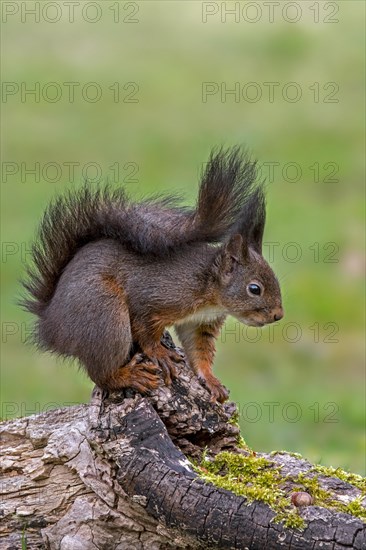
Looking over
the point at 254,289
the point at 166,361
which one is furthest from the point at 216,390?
the point at 254,289

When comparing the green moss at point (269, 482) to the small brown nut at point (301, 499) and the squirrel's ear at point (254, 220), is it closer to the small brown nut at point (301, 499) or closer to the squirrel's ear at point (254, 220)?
the small brown nut at point (301, 499)

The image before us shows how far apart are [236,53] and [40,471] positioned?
1215 centimetres

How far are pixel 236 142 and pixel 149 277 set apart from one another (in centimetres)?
823

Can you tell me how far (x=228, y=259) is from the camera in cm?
477

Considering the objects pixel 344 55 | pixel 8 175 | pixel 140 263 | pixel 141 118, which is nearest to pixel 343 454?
pixel 140 263

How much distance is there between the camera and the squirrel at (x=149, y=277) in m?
4.48

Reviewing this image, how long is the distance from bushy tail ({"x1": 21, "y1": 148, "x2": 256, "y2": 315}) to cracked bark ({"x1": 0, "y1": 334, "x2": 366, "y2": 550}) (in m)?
0.54

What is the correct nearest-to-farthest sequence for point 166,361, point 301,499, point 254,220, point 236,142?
point 301,499, point 166,361, point 254,220, point 236,142

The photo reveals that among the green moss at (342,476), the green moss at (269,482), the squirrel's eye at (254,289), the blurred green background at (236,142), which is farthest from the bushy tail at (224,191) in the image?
the blurred green background at (236,142)

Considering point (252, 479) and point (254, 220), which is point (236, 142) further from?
point (252, 479)

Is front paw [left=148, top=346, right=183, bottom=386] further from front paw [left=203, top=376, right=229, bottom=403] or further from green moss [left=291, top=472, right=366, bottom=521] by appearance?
green moss [left=291, top=472, right=366, bottom=521]

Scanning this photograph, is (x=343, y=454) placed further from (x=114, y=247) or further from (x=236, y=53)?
(x=236, y=53)

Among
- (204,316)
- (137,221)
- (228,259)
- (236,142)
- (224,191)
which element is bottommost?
(204,316)

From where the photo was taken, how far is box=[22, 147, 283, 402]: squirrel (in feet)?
14.7
